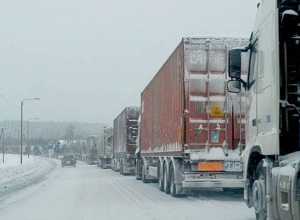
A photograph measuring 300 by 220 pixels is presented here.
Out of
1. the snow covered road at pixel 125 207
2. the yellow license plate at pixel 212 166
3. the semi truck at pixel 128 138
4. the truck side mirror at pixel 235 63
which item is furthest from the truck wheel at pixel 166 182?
the semi truck at pixel 128 138

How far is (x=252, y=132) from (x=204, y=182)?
583 centimetres

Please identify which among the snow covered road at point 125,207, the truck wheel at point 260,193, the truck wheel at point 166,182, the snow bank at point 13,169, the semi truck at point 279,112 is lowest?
the snow bank at point 13,169

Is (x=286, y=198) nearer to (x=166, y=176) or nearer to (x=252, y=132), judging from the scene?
(x=252, y=132)

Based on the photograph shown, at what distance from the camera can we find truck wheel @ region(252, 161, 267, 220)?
321 inches

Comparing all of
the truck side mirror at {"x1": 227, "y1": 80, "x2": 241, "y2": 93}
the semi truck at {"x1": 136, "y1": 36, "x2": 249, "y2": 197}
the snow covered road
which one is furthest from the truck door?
the semi truck at {"x1": 136, "y1": 36, "x2": 249, "y2": 197}

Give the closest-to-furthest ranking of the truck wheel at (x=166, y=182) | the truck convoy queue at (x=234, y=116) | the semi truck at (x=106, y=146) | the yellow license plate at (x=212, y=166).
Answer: the truck convoy queue at (x=234, y=116) → the yellow license plate at (x=212, y=166) → the truck wheel at (x=166, y=182) → the semi truck at (x=106, y=146)

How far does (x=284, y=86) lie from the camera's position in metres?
7.51

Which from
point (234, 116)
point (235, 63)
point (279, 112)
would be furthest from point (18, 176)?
point (279, 112)

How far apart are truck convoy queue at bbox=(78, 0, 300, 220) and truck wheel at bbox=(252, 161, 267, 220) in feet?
0.05

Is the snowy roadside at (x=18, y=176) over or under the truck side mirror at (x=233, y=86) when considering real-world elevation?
under

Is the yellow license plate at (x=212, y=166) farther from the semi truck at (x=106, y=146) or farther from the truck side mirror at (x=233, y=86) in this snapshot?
the semi truck at (x=106, y=146)

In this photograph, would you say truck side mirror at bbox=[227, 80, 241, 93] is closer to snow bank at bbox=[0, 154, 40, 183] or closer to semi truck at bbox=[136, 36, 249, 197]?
semi truck at bbox=[136, 36, 249, 197]

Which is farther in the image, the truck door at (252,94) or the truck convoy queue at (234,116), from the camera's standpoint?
the truck door at (252,94)

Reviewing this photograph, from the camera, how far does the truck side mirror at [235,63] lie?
8.73 meters
